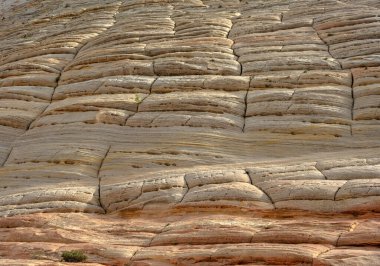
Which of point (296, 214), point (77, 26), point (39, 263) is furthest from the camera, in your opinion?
point (77, 26)

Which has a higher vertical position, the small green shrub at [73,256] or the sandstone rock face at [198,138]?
the small green shrub at [73,256]

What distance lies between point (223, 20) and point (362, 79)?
882 centimetres

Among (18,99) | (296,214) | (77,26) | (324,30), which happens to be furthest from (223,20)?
(296,214)

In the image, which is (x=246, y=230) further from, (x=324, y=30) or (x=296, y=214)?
(x=324, y=30)

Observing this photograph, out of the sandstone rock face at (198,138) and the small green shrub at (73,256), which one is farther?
the sandstone rock face at (198,138)

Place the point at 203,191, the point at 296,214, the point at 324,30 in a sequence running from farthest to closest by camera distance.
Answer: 1. the point at 324,30
2. the point at 203,191
3. the point at 296,214

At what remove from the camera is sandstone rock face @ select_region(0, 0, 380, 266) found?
1515cm

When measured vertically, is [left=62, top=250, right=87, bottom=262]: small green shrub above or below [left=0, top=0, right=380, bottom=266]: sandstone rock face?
above

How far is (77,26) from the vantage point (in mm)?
32156

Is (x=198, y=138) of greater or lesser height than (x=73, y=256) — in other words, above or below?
below

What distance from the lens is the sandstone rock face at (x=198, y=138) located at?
15148 millimetres

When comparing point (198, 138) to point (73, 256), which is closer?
point (73, 256)

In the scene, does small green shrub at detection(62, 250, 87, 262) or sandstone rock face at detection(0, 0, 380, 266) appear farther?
sandstone rock face at detection(0, 0, 380, 266)

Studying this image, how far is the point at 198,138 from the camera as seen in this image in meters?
20.6
